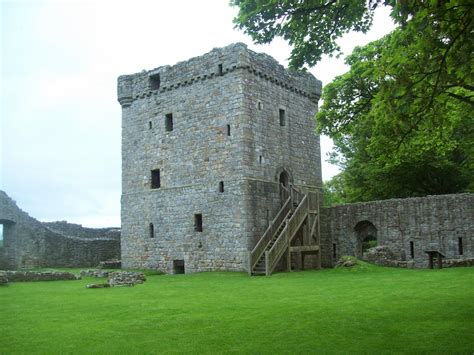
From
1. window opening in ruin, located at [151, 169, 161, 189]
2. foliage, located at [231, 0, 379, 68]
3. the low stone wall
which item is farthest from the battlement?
foliage, located at [231, 0, 379, 68]

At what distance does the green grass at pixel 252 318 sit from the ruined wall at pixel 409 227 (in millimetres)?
6251

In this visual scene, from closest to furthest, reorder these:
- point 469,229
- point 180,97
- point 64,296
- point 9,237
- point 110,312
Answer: point 110,312 < point 64,296 < point 469,229 < point 180,97 < point 9,237

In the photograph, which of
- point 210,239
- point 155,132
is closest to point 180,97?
point 155,132

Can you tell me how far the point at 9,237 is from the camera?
2836cm

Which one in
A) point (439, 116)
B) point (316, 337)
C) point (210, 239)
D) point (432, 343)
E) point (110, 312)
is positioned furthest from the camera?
point (210, 239)

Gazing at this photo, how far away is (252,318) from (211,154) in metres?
13.9

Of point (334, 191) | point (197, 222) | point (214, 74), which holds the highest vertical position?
point (214, 74)

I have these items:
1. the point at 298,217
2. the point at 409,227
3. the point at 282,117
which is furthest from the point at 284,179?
the point at 409,227

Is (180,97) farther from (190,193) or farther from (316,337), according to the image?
(316,337)

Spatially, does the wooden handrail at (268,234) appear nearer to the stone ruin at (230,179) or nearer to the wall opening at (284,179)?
the stone ruin at (230,179)

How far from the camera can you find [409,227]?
22.9 meters

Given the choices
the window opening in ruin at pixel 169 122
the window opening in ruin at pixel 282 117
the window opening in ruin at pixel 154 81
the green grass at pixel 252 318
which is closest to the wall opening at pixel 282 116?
the window opening in ruin at pixel 282 117

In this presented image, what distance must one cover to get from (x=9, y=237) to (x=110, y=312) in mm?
19766

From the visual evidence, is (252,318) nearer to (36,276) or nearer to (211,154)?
(36,276)
